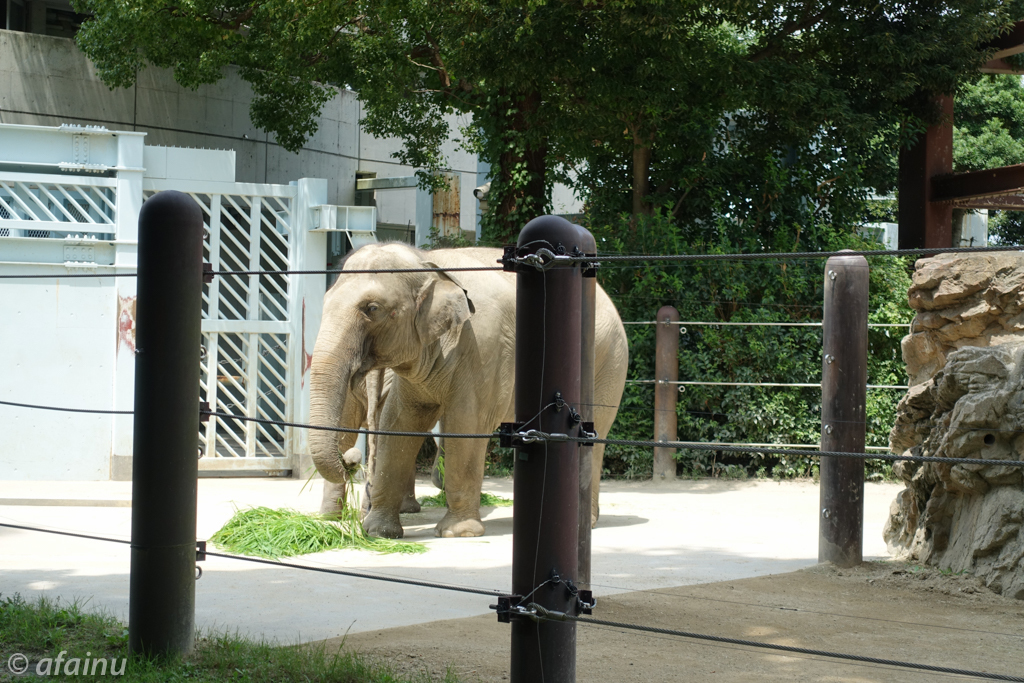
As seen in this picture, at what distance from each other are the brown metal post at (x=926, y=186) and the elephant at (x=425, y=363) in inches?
261

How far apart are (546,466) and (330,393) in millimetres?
3239

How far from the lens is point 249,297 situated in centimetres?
970

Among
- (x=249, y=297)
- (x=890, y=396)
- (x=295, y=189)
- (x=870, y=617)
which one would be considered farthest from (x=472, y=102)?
(x=870, y=617)

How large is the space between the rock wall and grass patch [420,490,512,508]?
10.1 ft

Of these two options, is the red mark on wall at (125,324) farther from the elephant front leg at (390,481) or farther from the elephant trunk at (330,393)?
the elephant trunk at (330,393)

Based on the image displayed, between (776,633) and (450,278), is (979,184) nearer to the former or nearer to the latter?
(450,278)

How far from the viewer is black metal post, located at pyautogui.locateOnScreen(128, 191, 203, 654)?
3.04 meters

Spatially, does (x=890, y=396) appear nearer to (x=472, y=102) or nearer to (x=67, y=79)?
(x=472, y=102)

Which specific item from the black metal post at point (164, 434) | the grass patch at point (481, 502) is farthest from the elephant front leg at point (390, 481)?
the black metal post at point (164, 434)

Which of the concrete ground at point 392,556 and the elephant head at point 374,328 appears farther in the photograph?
the elephant head at point 374,328

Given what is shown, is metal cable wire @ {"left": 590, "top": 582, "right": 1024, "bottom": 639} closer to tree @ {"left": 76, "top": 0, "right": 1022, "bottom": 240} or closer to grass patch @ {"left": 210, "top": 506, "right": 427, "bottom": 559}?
grass patch @ {"left": 210, "top": 506, "right": 427, "bottom": 559}

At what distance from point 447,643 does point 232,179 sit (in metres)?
6.92

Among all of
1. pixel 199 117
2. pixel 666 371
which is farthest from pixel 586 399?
pixel 199 117

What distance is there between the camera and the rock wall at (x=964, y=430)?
15.8ft
